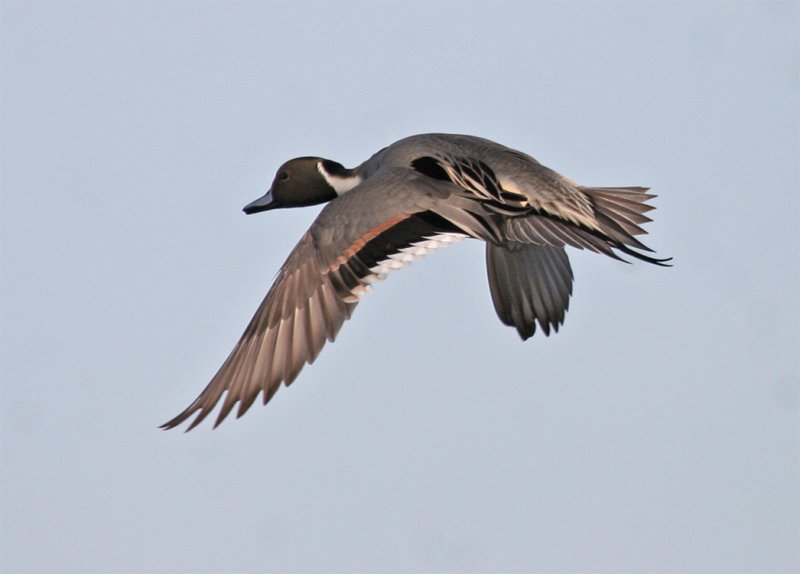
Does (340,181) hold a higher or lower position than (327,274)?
higher

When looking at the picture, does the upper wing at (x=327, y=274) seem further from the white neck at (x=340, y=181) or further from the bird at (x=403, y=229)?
the white neck at (x=340, y=181)

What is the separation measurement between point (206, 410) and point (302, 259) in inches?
44.4

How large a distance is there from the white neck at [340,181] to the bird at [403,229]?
15 centimetres

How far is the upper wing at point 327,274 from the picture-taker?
8016mm

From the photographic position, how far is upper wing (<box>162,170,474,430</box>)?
802 cm

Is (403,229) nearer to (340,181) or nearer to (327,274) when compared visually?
(327,274)

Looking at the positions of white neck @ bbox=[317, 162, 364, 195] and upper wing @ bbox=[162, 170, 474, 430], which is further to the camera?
white neck @ bbox=[317, 162, 364, 195]

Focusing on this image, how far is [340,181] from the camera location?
10.3m

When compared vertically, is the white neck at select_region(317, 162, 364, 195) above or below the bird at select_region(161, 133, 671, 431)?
above

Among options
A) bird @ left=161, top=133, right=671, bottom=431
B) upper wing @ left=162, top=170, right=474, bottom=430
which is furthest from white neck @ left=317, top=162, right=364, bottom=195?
upper wing @ left=162, top=170, right=474, bottom=430

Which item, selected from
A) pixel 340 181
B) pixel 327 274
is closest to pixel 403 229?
pixel 327 274

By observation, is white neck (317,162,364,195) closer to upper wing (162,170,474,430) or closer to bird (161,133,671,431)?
bird (161,133,671,431)

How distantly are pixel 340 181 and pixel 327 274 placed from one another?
6.84ft

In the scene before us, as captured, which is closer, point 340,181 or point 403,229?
point 403,229
